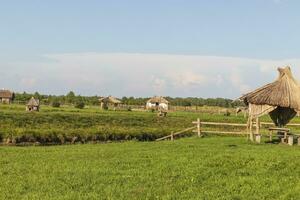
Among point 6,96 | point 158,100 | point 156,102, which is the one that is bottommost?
point 156,102

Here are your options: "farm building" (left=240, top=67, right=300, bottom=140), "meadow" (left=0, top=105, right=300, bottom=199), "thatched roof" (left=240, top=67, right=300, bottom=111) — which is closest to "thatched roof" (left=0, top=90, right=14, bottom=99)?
"farm building" (left=240, top=67, right=300, bottom=140)

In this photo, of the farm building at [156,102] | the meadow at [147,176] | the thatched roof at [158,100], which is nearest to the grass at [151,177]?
the meadow at [147,176]

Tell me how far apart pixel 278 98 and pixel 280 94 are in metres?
0.40

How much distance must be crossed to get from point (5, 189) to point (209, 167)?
690 centimetres

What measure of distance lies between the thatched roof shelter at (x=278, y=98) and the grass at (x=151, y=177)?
15.1 metres

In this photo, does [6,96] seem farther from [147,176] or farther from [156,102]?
[147,176]

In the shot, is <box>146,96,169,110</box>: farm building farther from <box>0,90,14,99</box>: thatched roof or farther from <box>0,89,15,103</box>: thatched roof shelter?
<box>0,89,15,103</box>: thatched roof shelter

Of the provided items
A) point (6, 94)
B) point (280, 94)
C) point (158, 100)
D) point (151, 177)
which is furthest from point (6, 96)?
point (151, 177)

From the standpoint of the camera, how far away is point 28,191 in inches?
520

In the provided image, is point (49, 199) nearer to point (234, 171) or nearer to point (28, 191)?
point (28, 191)

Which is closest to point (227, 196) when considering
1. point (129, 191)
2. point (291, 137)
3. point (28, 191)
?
point (129, 191)

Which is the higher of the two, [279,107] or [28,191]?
[279,107]

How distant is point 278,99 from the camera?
1350 inches

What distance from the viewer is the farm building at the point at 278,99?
1351 inches
